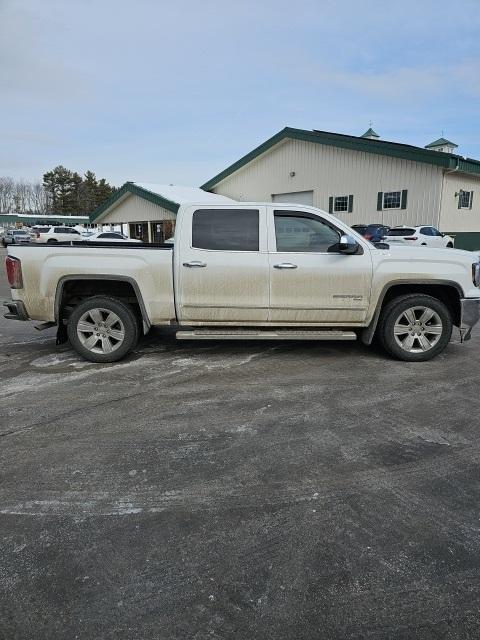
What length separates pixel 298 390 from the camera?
15.3 feet

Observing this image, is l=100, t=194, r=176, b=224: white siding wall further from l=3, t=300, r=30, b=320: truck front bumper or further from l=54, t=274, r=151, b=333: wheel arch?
l=3, t=300, r=30, b=320: truck front bumper

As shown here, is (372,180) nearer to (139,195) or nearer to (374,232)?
(374,232)

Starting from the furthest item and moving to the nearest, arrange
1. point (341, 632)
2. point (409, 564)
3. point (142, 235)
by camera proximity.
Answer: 1. point (142, 235)
2. point (409, 564)
3. point (341, 632)

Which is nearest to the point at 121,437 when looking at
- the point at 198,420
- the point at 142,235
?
the point at 198,420

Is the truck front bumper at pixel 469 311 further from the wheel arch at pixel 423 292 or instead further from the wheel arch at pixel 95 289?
the wheel arch at pixel 95 289

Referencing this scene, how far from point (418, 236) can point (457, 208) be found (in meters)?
4.32

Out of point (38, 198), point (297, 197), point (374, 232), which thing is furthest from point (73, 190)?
point (374, 232)

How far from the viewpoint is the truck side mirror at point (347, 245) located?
5.25m

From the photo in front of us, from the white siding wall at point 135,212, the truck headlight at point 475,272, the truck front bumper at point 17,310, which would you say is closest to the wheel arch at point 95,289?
the truck front bumper at point 17,310

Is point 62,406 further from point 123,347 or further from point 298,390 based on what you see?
point 298,390

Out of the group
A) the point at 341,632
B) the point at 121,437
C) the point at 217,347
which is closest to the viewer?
the point at 341,632

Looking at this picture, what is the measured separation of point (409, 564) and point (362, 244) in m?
3.95

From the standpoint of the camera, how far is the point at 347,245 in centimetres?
528

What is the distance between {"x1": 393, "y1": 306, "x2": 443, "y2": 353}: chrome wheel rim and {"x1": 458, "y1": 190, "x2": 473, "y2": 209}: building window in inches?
759
